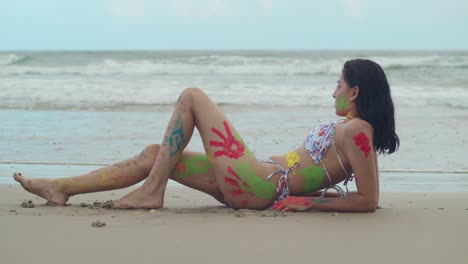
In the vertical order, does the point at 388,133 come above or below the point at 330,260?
above

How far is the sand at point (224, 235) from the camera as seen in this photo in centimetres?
333

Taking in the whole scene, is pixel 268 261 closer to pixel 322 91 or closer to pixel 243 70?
pixel 322 91

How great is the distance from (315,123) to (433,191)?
5443mm

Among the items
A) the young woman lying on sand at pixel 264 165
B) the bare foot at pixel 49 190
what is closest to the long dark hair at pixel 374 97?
the young woman lying on sand at pixel 264 165

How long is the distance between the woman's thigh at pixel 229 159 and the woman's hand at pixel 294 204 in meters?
0.08

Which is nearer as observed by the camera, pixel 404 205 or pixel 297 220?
pixel 297 220

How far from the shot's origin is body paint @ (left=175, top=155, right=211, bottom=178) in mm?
4582

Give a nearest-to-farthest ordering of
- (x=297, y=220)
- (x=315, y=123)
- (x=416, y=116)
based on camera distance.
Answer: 1. (x=297, y=220)
2. (x=315, y=123)
3. (x=416, y=116)

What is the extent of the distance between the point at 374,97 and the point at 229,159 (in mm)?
982

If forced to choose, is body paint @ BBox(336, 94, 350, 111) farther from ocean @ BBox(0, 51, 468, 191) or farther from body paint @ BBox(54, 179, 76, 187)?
ocean @ BBox(0, 51, 468, 191)

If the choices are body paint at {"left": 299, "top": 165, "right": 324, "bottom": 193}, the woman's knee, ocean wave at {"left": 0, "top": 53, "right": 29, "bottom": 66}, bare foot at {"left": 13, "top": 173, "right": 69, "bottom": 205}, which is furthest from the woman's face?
ocean wave at {"left": 0, "top": 53, "right": 29, "bottom": 66}

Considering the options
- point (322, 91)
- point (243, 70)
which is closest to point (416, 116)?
point (322, 91)

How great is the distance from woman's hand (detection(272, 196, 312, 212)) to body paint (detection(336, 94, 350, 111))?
63cm

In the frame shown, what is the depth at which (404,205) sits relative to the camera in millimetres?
5164
